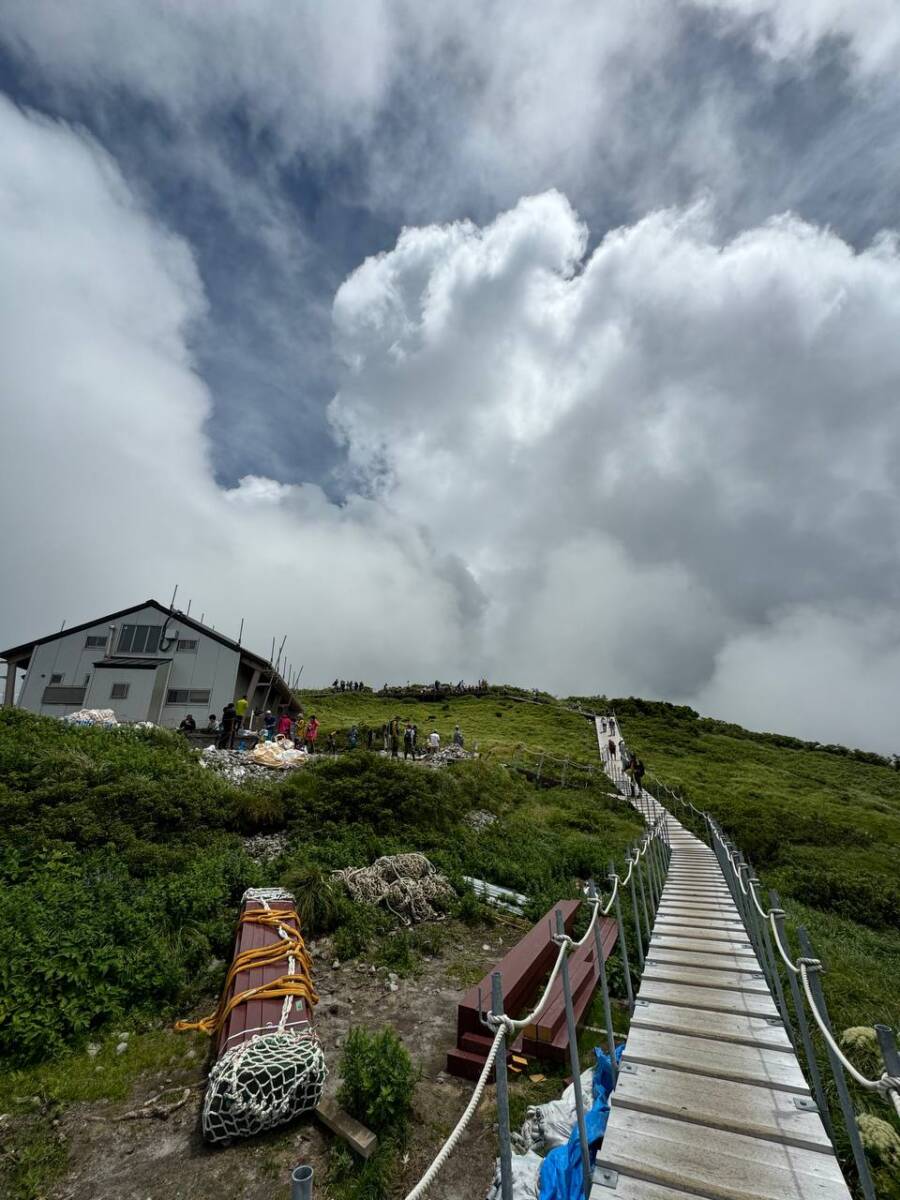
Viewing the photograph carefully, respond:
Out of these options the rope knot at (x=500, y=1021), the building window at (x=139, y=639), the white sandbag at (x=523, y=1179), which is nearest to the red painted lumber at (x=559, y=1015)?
the white sandbag at (x=523, y=1179)

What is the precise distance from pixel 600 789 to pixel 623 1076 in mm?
26706

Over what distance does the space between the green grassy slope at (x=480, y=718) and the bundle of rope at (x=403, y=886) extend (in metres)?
25.7

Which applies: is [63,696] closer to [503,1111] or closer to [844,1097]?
[503,1111]

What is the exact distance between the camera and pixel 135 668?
2844cm

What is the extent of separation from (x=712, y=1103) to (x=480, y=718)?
53.4m

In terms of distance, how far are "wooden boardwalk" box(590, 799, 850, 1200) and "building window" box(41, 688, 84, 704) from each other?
1177 inches

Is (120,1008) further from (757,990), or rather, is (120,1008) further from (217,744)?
(217,744)

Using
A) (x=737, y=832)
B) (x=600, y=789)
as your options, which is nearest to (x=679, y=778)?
(x=600, y=789)

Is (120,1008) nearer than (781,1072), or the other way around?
(781,1072)

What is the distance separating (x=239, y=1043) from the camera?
5766mm

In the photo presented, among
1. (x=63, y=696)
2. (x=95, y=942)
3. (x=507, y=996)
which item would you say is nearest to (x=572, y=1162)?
(x=507, y=996)

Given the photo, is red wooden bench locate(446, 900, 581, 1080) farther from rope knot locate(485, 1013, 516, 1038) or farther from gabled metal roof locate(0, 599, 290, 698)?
gabled metal roof locate(0, 599, 290, 698)

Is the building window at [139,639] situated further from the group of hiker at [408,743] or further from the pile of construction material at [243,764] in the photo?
the group of hiker at [408,743]

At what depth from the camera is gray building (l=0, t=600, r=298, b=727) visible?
2820 cm
